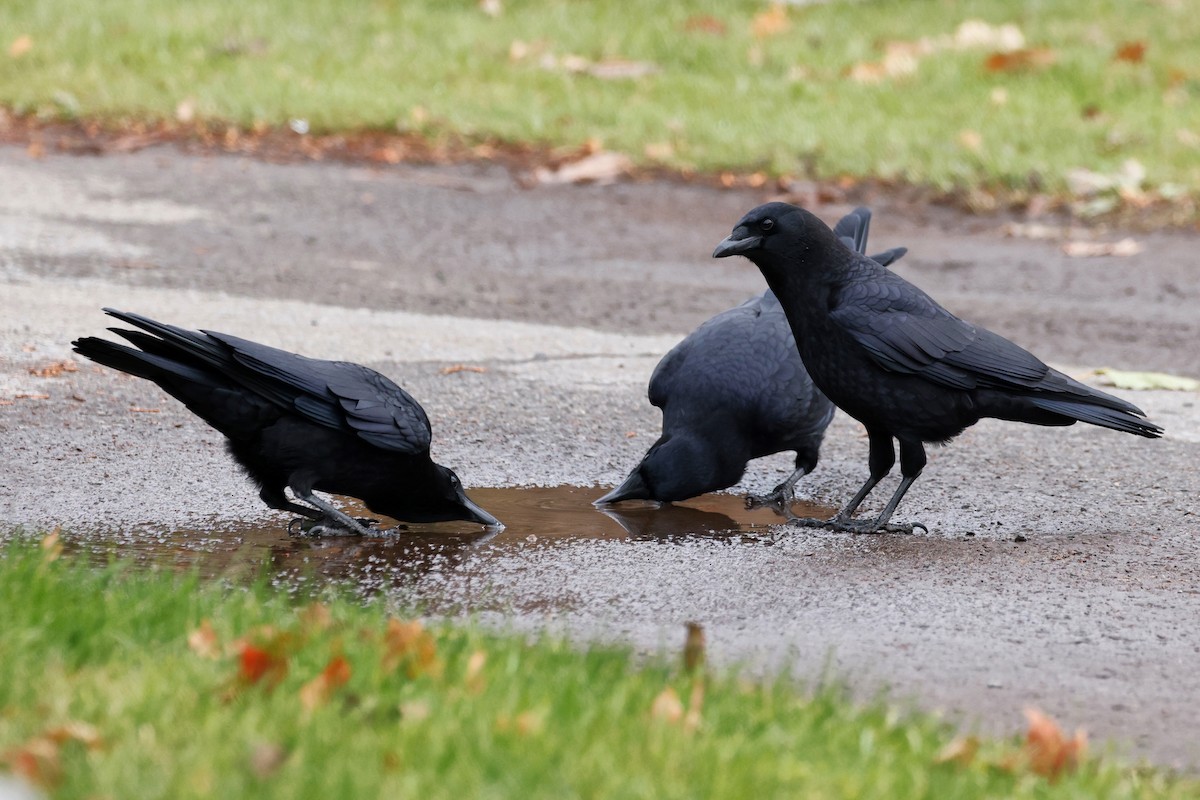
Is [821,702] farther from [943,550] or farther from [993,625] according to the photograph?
[943,550]

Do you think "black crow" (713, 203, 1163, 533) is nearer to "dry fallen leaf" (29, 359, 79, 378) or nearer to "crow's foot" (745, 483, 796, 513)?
"crow's foot" (745, 483, 796, 513)

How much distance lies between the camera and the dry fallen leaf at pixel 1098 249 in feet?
32.0

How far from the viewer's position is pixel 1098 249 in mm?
9789

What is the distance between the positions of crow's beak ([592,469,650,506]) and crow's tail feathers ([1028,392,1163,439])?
1.36 m

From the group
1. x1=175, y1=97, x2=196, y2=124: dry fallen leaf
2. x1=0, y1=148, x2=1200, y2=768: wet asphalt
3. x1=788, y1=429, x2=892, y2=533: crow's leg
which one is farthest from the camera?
x1=175, y1=97, x2=196, y2=124: dry fallen leaf

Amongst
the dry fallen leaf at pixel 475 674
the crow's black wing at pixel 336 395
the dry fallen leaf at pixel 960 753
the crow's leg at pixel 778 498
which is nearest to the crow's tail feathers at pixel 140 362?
the crow's black wing at pixel 336 395

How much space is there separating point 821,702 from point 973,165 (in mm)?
8255

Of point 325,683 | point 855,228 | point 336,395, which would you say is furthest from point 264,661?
point 855,228

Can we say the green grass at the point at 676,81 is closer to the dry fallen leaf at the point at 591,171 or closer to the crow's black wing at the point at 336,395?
the dry fallen leaf at the point at 591,171

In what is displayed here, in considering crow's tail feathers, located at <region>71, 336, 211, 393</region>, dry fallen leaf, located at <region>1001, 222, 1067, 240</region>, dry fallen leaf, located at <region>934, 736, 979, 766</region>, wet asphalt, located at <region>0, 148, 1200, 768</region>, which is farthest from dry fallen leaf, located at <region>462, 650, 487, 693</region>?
dry fallen leaf, located at <region>1001, 222, 1067, 240</region>

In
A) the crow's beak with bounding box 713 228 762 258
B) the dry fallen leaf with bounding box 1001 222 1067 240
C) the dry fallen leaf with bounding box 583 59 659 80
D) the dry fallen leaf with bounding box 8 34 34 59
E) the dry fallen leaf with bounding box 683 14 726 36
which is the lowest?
the crow's beak with bounding box 713 228 762 258

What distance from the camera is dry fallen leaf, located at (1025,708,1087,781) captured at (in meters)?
3.08

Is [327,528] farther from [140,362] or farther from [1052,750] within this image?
[1052,750]

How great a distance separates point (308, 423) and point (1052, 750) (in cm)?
266
